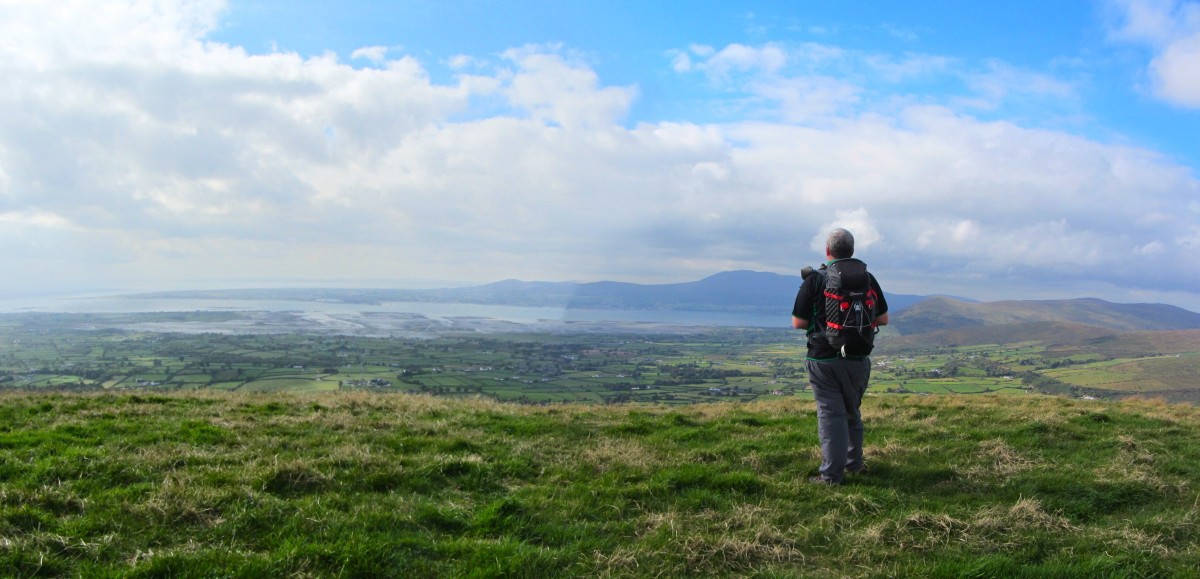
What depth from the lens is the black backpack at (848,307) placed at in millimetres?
7508

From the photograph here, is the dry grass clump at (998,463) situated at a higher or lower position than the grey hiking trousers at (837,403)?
lower

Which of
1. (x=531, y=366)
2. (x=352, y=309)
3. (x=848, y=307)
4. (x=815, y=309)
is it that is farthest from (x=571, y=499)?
(x=352, y=309)

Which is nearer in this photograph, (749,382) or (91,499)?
(91,499)

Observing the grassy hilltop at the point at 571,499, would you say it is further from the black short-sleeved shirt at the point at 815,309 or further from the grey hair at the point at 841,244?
the grey hair at the point at 841,244

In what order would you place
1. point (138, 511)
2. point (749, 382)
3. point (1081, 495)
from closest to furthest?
point (138, 511) < point (1081, 495) < point (749, 382)

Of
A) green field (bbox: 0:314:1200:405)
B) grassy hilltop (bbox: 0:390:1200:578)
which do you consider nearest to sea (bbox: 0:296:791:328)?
green field (bbox: 0:314:1200:405)

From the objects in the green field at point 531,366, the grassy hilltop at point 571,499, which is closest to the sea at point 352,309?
the green field at point 531,366

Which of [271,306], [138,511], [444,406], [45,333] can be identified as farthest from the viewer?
[271,306]

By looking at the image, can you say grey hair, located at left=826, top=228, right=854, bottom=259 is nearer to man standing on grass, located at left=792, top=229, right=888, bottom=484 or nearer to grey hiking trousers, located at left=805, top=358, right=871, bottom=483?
man standing on grass, located at left=792, top=229, right=888, bottom=484

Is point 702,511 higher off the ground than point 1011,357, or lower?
higher

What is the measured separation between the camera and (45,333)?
76.2m

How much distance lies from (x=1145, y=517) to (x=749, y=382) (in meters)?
47.6

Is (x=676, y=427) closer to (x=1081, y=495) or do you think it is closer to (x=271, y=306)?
(x=1081, y=495)

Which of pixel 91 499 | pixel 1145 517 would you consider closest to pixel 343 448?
pixel 91 499
